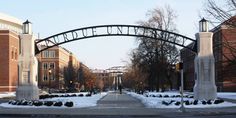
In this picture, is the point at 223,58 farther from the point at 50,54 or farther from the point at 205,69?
the point at 50,54

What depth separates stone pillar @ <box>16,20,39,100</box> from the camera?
128 ft

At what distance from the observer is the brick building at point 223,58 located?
1778 inches

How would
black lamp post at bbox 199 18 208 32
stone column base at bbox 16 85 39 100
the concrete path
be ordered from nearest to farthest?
the concrete path < stone column base at bbox 16 85 39 100 < black lamp post at bbox 199 18 208 32

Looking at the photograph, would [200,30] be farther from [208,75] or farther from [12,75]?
[12,75]

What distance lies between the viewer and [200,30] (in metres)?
40.0

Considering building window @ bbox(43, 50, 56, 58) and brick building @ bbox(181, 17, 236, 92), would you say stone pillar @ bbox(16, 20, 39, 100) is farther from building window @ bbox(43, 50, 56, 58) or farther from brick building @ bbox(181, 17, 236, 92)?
building window @ bbox(43, 50, 56, 58)

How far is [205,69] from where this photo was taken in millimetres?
39094

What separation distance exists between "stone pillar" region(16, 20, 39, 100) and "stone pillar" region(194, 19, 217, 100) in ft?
42.7

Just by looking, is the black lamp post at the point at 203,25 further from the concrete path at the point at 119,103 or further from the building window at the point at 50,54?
the building window at the point at 50,54

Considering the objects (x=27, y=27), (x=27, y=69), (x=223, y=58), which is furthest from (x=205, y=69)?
(x=223, y=58)

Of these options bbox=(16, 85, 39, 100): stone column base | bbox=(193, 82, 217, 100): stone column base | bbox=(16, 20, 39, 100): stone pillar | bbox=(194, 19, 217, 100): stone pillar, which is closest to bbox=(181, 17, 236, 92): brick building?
bbox=(194, 19, 217, 100): stone pillar

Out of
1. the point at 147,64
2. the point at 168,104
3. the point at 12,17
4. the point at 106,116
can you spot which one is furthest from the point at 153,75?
the point at 12,17

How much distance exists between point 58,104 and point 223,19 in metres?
16.2

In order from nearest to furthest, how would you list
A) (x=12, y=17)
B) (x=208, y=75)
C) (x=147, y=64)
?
(x=208, y=75) < (x=147, y=64) < (x=12, y=17)
